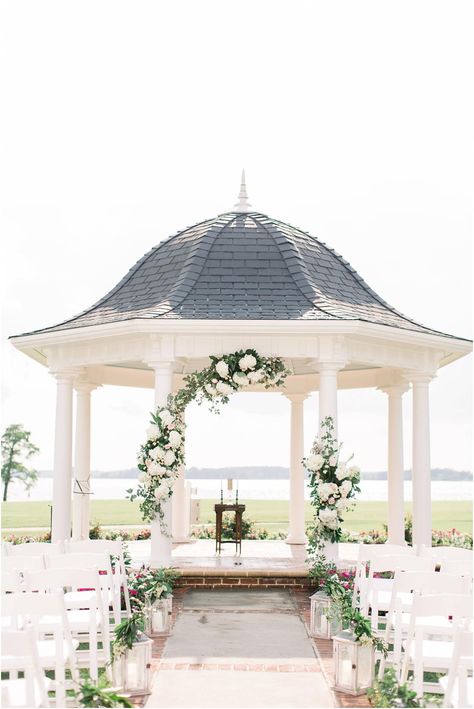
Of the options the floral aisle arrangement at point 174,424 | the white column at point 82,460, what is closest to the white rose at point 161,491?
the floral aisle arrangement at point 174,424

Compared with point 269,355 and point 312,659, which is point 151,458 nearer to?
point 269,355

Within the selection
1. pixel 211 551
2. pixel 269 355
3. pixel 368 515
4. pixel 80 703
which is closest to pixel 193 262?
pixel 269 355

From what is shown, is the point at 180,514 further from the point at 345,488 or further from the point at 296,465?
the point at 345,488

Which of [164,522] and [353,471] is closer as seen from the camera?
[353,471]

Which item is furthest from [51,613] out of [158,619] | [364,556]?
[364,556]

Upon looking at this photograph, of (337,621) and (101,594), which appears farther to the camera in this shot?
(337,621)

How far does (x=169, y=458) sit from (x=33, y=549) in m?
3.41

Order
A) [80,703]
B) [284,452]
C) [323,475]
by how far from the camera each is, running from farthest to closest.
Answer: [284,452], [323,475], [80,703]

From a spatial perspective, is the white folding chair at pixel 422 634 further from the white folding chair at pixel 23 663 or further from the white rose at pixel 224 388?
the white rose at pixel 224 388

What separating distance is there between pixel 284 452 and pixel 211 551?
74159 millimetres

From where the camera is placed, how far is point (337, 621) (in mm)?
11227

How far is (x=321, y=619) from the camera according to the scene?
1159 centimetres

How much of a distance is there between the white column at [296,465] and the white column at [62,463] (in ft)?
22.0

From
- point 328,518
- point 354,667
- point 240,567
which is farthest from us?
point 240,567
